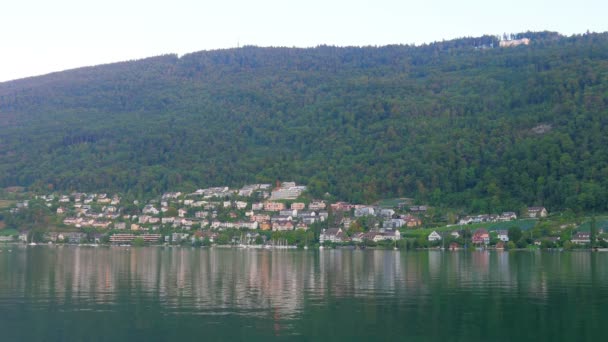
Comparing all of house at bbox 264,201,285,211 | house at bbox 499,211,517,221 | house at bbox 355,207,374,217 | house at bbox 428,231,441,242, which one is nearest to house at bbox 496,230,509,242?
house at bbox 428,231,441,242

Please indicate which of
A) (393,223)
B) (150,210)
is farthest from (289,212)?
(150,210)

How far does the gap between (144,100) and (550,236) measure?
124553mm

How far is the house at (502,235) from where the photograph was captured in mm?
82225

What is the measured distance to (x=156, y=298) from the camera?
3397 centimetres

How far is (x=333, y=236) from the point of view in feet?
314

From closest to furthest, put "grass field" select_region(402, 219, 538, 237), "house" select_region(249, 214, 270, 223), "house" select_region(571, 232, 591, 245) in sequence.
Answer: "house" select_region(571, 232, 591, 245) → "grass field" select_region(402, 219, 538, 237) → "house" select_region(249, 214, 270, 223)

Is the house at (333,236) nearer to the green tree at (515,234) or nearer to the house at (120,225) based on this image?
the green tree at (515,234)

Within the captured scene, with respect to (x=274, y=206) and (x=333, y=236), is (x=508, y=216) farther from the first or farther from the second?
(x=274, y=206)

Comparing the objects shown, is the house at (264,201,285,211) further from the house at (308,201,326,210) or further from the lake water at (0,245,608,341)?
the lake water at (0,245,608,341)

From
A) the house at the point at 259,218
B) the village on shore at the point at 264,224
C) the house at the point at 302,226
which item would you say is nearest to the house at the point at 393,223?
the village on shore at the point at 264,224

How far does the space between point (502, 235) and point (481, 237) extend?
2213 millimetres

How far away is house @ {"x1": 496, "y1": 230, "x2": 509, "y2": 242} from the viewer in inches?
3237

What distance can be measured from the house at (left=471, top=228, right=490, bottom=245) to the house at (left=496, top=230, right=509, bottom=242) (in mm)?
1122

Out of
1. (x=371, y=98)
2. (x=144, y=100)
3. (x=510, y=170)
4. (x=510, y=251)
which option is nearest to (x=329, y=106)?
(x=371, y=98)
